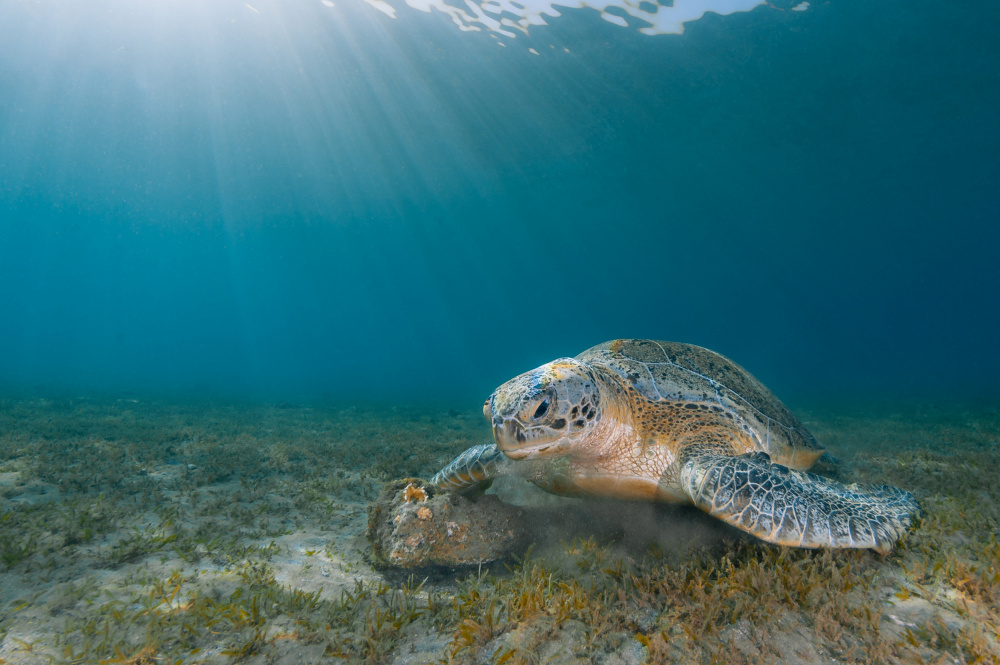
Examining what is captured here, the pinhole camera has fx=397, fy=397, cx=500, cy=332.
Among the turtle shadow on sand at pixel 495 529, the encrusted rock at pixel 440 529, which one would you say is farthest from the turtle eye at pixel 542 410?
the encrusted rock at pixel 440 529

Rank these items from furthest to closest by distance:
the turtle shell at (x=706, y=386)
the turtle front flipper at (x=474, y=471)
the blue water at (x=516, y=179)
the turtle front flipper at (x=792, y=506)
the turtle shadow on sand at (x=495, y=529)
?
the blue water at (x=516, y=179)
the turtle shell at (x=706, y=386)
the turtle front flipper at (x=474, y=471)
the turtle shadow on sand at (x=495, y=529)
the turtle front flipper at (x=792, y=506)

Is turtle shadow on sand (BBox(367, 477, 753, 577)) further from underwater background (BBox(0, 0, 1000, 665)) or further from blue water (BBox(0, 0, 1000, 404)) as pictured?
blue water (BBox(0, 0, 1000, 404))

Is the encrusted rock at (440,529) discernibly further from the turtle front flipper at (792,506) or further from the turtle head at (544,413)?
the turtle front flipper at (792,506)

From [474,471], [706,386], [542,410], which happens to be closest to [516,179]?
[706,386]

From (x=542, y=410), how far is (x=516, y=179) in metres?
36.4

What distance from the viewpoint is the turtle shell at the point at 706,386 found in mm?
2906

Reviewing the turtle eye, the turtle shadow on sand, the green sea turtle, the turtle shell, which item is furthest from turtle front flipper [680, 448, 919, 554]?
the turtle eye

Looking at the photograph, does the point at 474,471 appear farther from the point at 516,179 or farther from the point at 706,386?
the point at 516,179

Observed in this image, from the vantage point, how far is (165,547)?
2432 mm

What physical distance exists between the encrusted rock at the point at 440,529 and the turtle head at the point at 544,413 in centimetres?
64

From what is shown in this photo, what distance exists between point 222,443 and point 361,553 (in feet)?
15.4

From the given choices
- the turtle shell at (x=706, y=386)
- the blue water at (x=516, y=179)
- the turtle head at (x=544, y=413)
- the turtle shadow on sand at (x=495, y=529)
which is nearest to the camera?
the turtle head at (x=544, y=413)

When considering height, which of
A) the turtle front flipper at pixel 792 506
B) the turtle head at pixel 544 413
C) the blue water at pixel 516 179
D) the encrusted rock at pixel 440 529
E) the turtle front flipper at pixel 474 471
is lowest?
the encrusted rock at pixel 440 529

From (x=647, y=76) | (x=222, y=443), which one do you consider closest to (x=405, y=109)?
(x=647, y=76)
